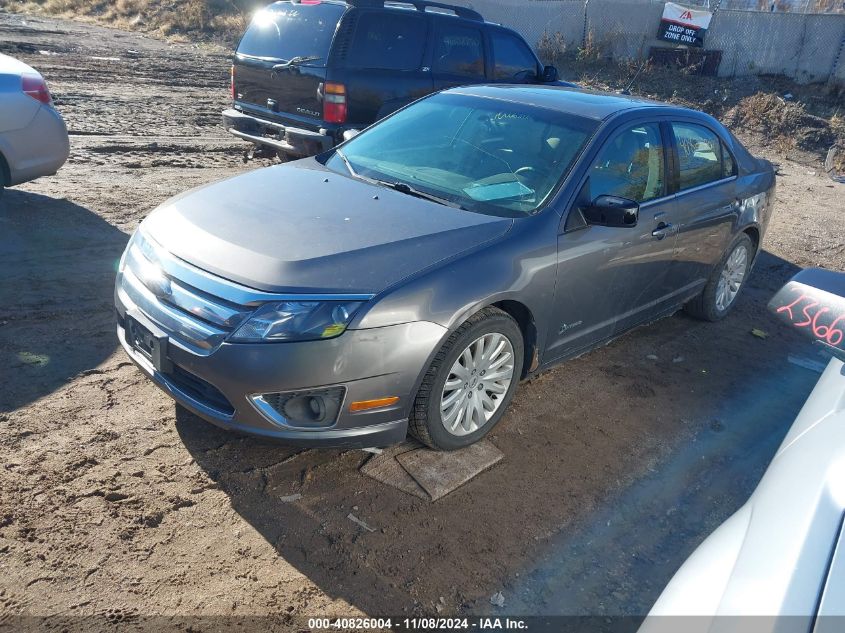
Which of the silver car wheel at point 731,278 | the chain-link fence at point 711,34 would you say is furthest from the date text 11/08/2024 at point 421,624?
the chain-link fence at point 711,34

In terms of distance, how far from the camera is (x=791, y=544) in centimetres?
166

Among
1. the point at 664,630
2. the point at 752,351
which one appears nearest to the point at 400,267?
the point at 664,630

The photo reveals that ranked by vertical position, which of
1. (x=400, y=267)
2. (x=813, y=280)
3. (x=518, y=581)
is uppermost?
(x=813, y=280)

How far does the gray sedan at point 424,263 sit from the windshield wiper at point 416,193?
0.02m

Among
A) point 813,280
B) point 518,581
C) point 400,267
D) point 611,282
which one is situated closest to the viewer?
point 813,280

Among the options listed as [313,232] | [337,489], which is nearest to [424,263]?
[313,232]

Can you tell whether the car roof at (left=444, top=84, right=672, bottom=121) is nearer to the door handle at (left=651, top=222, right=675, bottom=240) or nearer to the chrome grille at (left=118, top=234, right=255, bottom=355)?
the door handle at (left=651, top=222, right=675, bottom=240)

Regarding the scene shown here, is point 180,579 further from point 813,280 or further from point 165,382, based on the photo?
point 813,280

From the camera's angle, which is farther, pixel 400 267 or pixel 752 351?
pixel 752 351

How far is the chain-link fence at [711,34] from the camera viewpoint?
1747cm

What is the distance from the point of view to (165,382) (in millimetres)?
3158

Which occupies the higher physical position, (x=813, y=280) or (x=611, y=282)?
(x=813, y=280)

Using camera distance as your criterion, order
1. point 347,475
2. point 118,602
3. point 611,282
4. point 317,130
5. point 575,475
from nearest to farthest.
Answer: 1. point 118,602
2. point 347,475
3. point 575,475
4. point 611,282
5. point 317,130

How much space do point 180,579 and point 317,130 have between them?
17.7 feet
